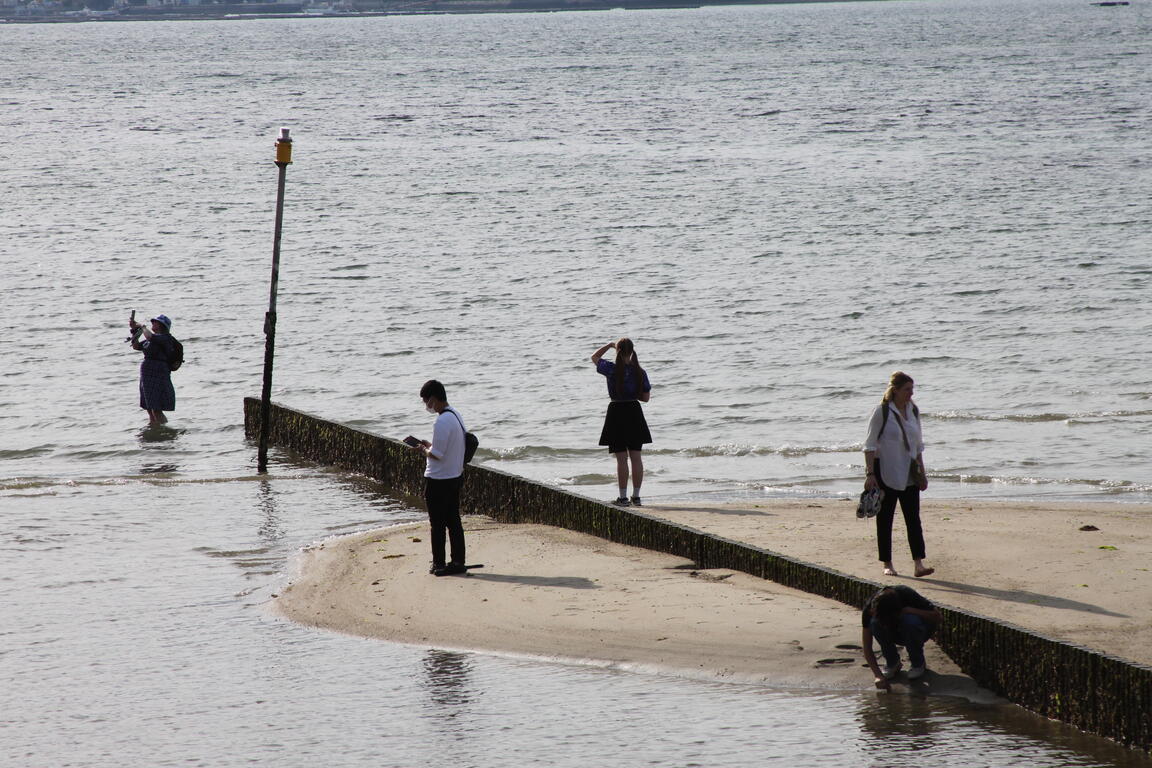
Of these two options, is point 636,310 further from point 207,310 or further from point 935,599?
point 935,599

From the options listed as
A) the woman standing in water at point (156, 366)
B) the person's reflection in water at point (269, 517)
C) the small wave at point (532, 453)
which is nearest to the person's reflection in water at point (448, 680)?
the person's reflection in water at point (269, 517)

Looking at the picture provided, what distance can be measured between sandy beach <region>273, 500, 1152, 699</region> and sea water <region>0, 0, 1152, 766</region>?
0.37m

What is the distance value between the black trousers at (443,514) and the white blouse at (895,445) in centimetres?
311

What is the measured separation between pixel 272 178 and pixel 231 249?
17.5 metres

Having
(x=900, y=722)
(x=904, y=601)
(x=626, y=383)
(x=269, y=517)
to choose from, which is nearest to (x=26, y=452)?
(x=269, y=517)

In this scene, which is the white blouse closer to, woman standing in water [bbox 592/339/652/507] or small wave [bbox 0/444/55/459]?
woman standing in water [bbox 592/339/652/507]

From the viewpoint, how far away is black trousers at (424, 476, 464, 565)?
1100cm

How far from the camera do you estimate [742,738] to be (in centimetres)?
783

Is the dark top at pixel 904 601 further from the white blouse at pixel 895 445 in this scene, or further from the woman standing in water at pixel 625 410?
the woman standing in water at pixel 625 410

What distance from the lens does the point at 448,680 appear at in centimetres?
895

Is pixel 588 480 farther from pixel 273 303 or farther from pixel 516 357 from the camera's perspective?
pixel 516 357

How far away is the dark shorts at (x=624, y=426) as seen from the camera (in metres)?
13.0

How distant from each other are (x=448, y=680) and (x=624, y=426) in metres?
4.56

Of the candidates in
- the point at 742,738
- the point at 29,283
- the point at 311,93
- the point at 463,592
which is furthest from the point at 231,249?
the point at 311,93
